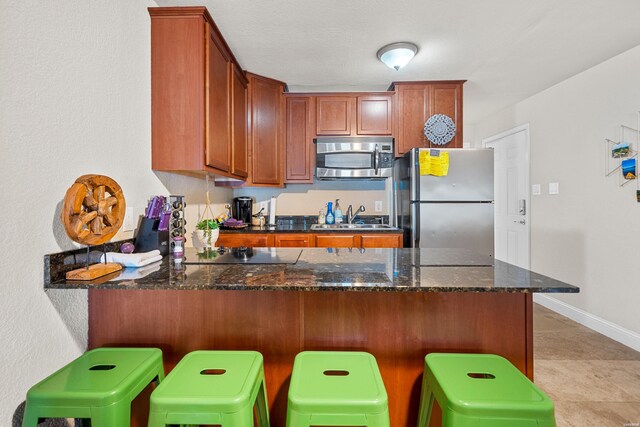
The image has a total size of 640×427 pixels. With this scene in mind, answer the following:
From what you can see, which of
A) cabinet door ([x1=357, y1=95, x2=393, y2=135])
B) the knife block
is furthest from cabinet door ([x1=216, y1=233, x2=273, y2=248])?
cabinet door ([x1=357, y1=95, x2=393, y2=135])

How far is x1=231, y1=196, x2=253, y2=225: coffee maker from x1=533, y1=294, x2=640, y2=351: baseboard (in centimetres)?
336

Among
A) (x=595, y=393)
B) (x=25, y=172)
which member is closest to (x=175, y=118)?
(x=25, y=172)

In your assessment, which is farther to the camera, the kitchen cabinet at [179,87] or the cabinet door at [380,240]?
the cabinet door at [380,240]

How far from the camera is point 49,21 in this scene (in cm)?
120

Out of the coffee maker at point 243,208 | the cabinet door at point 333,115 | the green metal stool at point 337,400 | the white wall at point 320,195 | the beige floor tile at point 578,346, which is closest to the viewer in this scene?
the green metal stool at point 337,400

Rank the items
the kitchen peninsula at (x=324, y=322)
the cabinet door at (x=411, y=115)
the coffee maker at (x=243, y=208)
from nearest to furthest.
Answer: the kitchen peninsula at (x=324, y=322) < the cabinet door at (x=411, y=115) < the coffee maker at (x=243, y=208)

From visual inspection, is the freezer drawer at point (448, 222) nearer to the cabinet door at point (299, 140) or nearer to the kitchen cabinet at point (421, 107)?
the kitchen cabinet at point (421, 107)

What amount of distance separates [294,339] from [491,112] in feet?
13.7

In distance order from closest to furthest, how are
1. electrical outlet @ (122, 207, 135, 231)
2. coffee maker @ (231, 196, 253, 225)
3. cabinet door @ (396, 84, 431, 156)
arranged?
electrical outlet @ (122, 207, 135, 231), cabinet door @ (396, 84, 431, 156), coffee maker @ (231, 196, 253, 225)

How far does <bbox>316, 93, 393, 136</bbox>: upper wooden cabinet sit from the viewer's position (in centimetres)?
319

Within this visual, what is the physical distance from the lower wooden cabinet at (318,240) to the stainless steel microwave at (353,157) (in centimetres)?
65

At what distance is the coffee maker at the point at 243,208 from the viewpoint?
3443 millimetres

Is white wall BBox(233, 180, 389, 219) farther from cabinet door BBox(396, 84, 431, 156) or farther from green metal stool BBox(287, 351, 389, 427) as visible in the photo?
green metal stool BBox(287, 351, 389, 427)

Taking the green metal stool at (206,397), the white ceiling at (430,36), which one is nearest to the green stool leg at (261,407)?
the green metal stool at (206,397)
